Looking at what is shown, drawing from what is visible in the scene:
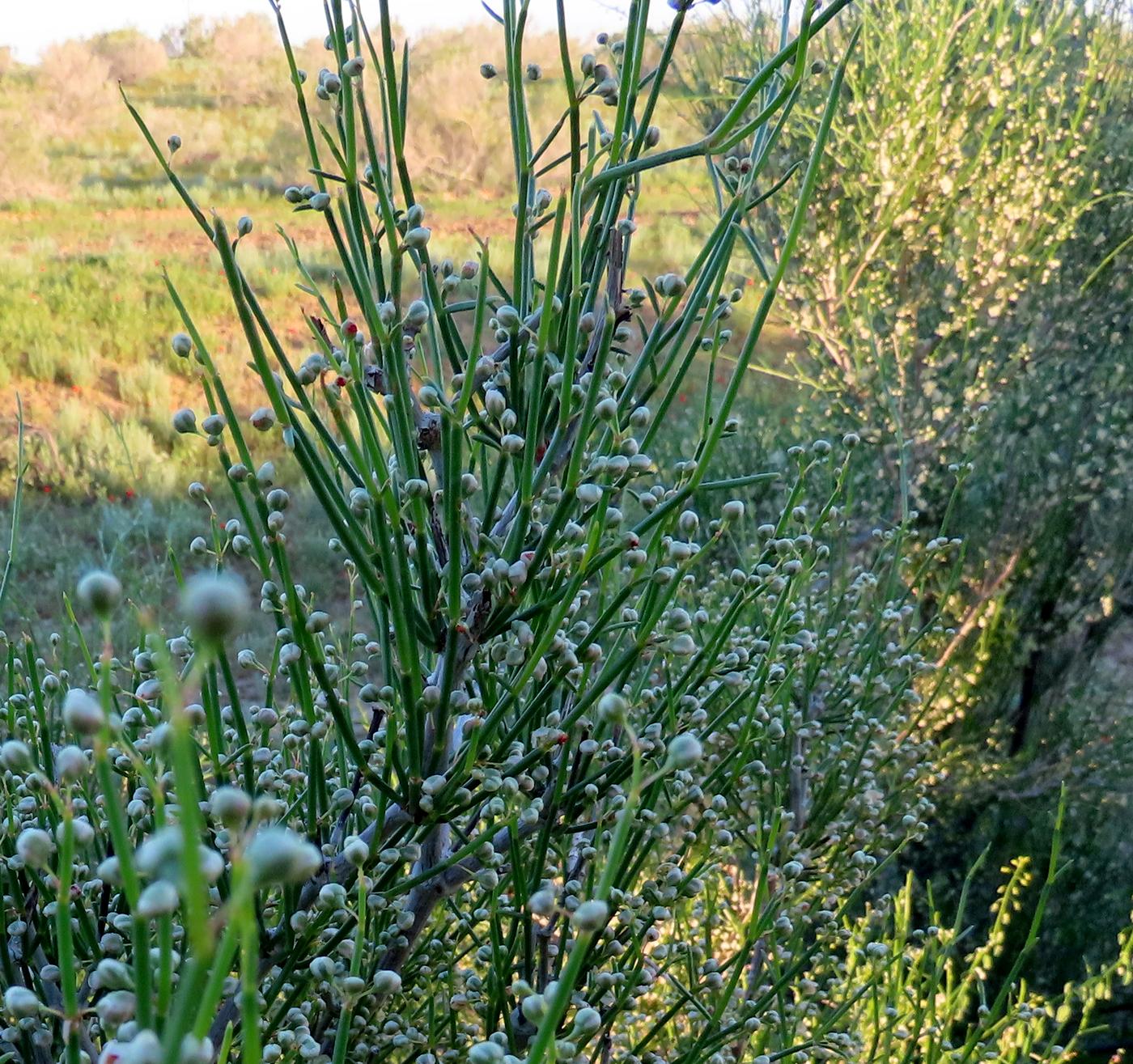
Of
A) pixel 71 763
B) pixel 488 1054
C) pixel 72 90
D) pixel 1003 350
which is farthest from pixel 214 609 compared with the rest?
pixel 72 90

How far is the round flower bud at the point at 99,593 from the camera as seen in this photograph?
0.31 metres

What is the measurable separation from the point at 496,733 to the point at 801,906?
728mm

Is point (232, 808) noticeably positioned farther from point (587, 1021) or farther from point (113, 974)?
point (587, 1021)

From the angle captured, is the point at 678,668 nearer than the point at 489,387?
No

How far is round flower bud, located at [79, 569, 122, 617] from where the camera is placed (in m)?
0.31

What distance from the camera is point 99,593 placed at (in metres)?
0.31

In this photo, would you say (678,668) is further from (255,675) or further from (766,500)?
(255,675)

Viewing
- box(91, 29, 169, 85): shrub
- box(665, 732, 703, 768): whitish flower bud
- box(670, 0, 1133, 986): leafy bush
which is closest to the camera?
box(665, 732, 703, 768): whitish flower bud

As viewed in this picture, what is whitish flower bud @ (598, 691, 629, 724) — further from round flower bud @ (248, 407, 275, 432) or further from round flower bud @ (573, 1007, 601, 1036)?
round flower bud @ (248, 407, 275, 432)

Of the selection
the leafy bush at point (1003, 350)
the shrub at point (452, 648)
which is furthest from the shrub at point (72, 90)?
the shrub at point (452, 648)

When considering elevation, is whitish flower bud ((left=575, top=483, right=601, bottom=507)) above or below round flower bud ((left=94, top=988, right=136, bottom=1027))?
above

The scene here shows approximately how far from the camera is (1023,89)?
11.0 ft

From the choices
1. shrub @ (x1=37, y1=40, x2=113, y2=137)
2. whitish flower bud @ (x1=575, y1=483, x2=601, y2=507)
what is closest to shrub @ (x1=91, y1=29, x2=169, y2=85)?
shrub @ (x1=37, y1=40, x2=113, y2=137)

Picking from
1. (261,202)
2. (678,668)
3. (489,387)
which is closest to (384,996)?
(489,387)
